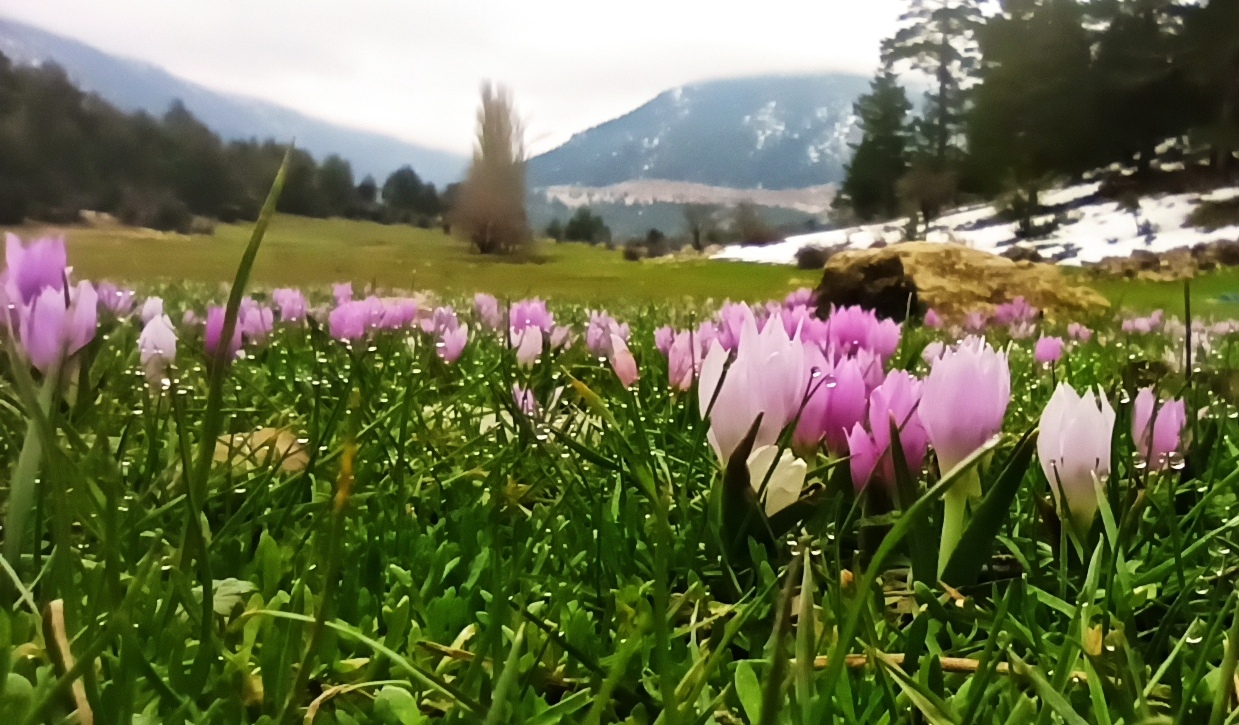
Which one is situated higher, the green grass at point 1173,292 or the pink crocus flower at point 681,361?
the pink crocus flower at point 681,361

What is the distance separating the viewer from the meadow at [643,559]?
0.31 m

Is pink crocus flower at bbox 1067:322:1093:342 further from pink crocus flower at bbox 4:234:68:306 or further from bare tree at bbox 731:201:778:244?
pink crocus flower at bbox 4:234:68:306

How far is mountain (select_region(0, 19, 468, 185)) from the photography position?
153 cm

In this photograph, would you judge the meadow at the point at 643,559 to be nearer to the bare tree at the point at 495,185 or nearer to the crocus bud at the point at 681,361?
the crocus bud at the point at 681,361

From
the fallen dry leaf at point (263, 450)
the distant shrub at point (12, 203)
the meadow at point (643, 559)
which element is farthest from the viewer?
the distant shrub at point (12, 203)

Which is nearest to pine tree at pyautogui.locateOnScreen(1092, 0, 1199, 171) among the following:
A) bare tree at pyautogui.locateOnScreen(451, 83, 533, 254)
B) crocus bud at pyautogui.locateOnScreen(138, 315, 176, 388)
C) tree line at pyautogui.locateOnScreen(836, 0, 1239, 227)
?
tree line at pyautogui.locateOnScreen(836, 0, 1239, 227)

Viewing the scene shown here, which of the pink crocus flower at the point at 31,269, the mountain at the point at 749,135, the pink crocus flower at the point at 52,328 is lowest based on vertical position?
the pink crocus flower at the point at 52,328

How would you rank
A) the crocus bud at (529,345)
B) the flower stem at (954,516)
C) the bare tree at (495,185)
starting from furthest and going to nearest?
1. the bare tree at (495,185)
2. the crocus bud at (529,345)
3. the flower stem at (954,516)

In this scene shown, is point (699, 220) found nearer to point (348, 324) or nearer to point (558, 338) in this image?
point (558, 338)

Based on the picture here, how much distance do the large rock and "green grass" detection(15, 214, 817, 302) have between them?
0.30 meters

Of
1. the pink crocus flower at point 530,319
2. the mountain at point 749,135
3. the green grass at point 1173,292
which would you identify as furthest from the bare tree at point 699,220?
the pink crocus flower at point 530,319

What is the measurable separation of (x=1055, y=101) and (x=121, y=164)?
321 centimetres

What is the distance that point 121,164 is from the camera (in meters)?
1.58

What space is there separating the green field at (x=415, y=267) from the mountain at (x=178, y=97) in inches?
6.1
